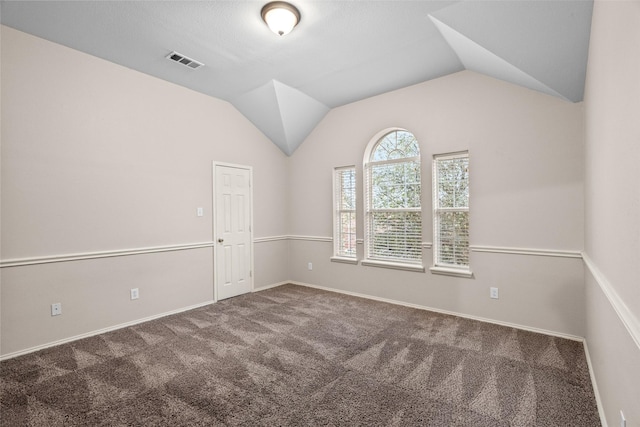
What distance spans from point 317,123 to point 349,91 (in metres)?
0.97

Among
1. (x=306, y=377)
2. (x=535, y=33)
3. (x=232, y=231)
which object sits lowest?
(x=306, y=377)

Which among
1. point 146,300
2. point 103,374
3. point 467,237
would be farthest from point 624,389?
point 146,300

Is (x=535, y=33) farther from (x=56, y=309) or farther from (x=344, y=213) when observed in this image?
(x=56, y=309)

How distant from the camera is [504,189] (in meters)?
3.45

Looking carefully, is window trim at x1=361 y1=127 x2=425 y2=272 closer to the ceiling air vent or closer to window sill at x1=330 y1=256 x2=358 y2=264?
window sill at x1=330 y1=256 x2=358 y2=264

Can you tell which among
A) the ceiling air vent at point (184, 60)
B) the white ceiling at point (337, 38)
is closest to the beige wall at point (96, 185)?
the white ceiling at point (337, 38)

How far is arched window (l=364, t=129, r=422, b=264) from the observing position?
4.22m

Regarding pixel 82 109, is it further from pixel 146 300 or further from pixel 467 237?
pixel 467 237

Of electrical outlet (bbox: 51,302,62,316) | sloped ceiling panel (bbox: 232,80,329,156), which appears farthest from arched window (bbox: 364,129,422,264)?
electrical outlet (bbox: 51,302,62,316)

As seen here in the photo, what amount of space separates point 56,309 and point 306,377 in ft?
8.59

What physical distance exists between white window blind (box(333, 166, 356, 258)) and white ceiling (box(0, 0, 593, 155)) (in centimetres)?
145

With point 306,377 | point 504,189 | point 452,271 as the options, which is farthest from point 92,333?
point 504,189

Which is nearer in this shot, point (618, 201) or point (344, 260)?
point (618, 201)

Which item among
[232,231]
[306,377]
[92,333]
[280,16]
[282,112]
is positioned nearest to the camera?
[306,377]
